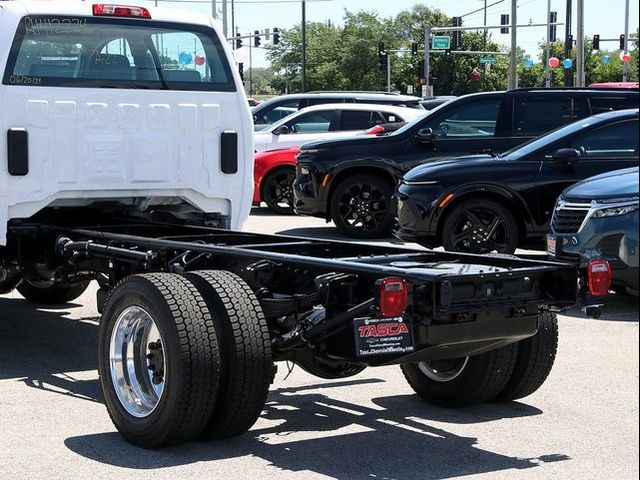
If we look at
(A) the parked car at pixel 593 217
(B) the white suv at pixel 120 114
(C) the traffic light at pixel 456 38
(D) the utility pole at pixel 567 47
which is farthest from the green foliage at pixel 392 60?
(B) the white suv at pixel 120 114

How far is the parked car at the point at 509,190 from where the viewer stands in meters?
12.3

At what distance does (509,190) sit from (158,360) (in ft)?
23.0

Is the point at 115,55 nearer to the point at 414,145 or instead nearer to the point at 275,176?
the point at 414,145

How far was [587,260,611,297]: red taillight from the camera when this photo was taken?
18.2ft

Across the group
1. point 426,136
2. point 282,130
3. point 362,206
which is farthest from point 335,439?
point 282,130

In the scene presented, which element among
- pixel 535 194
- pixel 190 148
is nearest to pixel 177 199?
pixel 190 148

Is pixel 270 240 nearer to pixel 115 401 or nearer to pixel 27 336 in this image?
pixel 115 401

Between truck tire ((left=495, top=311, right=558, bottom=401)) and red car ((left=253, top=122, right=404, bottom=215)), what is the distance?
41.0 feet

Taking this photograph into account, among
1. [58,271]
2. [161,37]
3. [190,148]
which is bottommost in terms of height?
[58,271]

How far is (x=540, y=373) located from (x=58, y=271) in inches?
132

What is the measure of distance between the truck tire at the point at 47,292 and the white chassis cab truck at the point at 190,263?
2.25ft

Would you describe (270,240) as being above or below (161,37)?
below

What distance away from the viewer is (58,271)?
8109 mm

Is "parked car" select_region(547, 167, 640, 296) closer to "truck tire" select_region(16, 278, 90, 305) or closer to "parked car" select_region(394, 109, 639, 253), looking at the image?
"parked car" select_region(394, 109, 639, 253)
